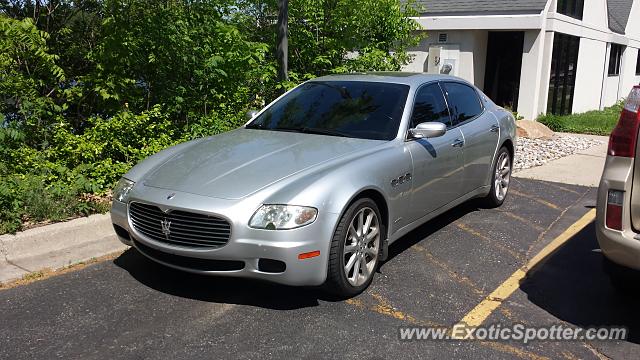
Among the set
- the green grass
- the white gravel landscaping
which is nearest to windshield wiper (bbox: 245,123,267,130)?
the white gravel landscaping

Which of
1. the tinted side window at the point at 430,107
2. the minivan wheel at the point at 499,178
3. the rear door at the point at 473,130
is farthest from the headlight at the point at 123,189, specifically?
the minivan wheel at the point at 499,178

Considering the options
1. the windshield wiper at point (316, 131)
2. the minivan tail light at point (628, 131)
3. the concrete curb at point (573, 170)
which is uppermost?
the minivan tail light at point (628, 131)

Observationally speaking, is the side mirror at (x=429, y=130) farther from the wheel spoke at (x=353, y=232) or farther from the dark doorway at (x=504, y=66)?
the dark doorway at (x=504, y=66)

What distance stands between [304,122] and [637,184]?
2.67 metres

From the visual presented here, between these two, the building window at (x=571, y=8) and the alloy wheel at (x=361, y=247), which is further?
the building window at (x=571, y=8)

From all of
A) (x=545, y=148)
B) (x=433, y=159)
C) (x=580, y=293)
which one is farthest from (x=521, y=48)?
(x=580, y=293)

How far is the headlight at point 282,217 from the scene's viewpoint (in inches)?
147

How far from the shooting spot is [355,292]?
4.19 meters

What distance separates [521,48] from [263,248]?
14.5 metres

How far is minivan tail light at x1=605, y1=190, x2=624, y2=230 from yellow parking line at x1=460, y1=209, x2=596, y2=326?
98 cm

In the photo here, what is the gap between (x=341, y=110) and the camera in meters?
5.19

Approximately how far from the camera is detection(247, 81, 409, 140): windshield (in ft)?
16.2

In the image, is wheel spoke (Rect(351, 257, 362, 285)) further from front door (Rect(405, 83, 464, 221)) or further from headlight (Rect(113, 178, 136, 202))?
headlight (Rect(113, 178, 136, 202))

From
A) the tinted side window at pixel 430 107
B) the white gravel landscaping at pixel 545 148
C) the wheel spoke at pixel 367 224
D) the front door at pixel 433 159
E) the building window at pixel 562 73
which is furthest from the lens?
the building window at pixel 562 73
